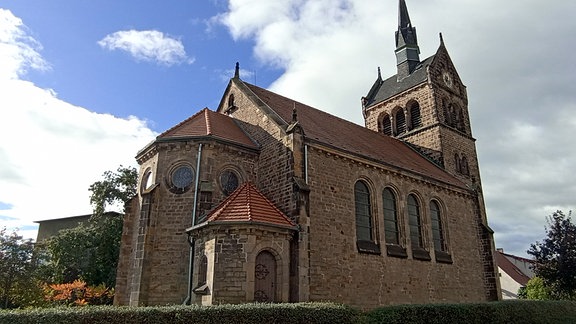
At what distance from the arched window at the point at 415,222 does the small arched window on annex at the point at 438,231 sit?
1.01m

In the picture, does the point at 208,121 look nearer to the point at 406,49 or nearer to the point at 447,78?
the point at 406,49

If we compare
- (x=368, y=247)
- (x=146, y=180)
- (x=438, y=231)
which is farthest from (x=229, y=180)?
(x=438, y=231)

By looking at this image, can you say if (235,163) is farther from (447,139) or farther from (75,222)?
(75,222)

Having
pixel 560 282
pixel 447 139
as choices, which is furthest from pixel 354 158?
pixel 560 282

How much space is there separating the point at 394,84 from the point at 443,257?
1545cm

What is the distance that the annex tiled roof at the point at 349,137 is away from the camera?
61.4 feet

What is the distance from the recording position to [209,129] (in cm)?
1722

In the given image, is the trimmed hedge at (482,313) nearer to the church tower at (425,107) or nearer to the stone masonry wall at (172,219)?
the stone masonry wall at (172,219)

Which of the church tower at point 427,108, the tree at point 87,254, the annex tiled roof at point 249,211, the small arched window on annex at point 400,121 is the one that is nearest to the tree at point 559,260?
the church tower at point 427,108

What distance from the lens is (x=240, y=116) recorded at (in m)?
20.2

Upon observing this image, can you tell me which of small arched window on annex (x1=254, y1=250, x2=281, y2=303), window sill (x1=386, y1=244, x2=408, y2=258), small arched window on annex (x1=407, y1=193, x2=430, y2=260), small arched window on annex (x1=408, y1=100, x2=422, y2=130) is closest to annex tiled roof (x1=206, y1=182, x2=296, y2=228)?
small arched window on annex (x1=254, y1=250, x2=281, y2=303)

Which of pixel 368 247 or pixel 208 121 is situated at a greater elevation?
pixel 208 121

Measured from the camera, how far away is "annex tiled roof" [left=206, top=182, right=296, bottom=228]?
13797 mm

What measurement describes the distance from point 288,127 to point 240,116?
4.69 m
